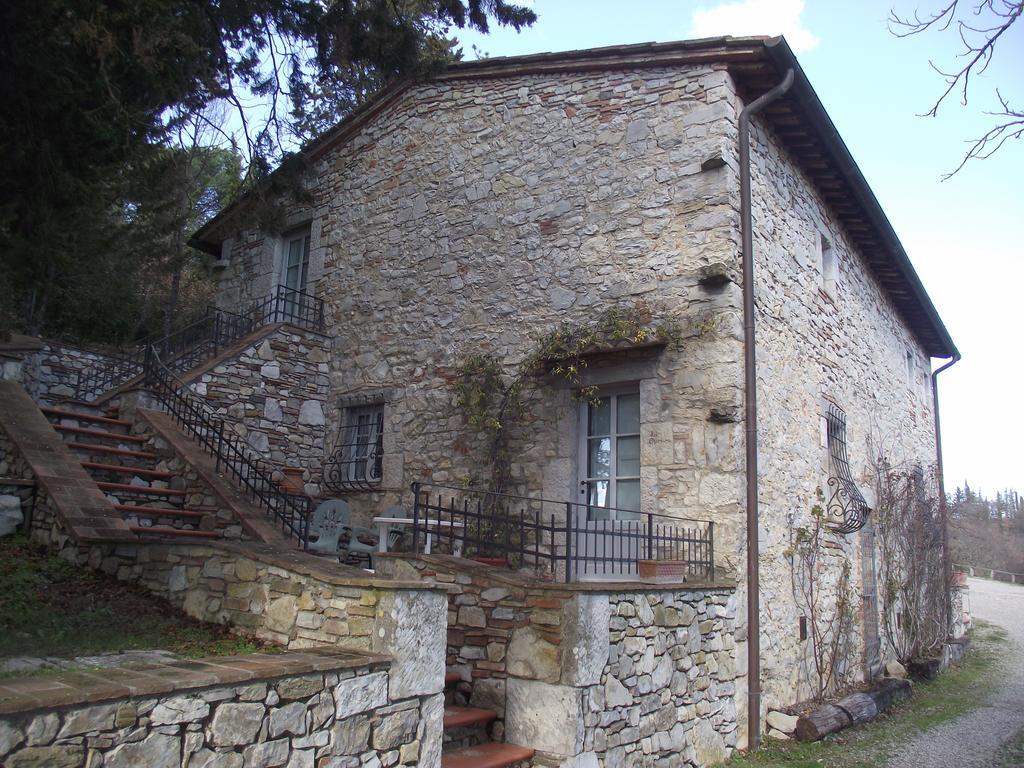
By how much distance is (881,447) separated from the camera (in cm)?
1114

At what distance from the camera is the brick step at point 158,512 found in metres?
7.05

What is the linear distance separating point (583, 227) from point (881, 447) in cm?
591

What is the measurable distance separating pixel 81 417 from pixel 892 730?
27.7 ft

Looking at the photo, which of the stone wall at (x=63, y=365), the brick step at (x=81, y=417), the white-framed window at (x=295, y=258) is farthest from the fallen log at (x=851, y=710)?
the stone wall at (x=63, y=365)

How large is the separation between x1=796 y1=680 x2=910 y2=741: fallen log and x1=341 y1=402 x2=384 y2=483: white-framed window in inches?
199

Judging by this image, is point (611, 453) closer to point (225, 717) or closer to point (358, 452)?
point (358, 452)

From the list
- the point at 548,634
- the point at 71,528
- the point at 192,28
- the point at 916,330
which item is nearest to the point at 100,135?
the point at 192,28

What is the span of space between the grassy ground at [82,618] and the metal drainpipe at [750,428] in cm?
395

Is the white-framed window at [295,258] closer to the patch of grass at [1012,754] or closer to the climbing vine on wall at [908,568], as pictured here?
the climbing vine on wall at [908,568]

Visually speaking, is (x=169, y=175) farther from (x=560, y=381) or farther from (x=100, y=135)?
(x=560, y=381)

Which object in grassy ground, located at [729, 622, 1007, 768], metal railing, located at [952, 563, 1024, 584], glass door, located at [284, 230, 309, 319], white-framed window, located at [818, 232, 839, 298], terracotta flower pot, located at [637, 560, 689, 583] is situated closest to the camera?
terracotta flower pot, located at [637, 560, 689, 583]

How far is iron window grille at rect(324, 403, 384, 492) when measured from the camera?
30.8 feet

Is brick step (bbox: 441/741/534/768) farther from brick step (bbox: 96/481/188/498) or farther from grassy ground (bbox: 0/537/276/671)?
brick step (bbox: 96/481/188/498)

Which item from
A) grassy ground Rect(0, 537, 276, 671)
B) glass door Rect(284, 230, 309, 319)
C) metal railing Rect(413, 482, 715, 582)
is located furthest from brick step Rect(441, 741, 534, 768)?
glass door Rect(284, 230, 309, 319)
